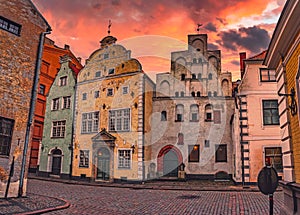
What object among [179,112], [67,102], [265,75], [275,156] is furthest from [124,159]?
[265,75]

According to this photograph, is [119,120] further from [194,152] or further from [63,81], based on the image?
[63,81]


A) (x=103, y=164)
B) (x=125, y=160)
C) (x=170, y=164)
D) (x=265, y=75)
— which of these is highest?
(x=265, y=75)

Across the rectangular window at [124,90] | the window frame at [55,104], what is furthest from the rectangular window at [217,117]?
the window frame at [55,104]

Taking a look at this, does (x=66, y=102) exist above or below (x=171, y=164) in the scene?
above

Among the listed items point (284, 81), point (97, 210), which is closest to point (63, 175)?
point (97, 210)

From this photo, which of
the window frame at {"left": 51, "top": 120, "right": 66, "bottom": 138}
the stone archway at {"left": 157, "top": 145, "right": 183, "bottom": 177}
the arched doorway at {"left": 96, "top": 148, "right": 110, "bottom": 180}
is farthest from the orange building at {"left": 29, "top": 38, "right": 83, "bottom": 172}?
the stone archway at {"left": 157, "top": 145, "right": 183, "bottom": 177}

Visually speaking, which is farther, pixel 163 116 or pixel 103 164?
pixel 163 116

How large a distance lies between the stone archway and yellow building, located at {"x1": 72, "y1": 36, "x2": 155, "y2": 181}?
2.54 m

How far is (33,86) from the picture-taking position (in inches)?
576

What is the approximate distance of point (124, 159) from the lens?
974 inches

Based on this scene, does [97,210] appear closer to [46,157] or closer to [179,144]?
[179,144]

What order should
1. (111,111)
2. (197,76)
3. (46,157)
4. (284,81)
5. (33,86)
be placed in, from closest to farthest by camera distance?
(284,81) < (33,86) < (111,111) < (46,157) < (197,76)

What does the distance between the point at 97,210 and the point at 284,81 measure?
852cm

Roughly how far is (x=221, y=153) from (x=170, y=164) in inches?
206
